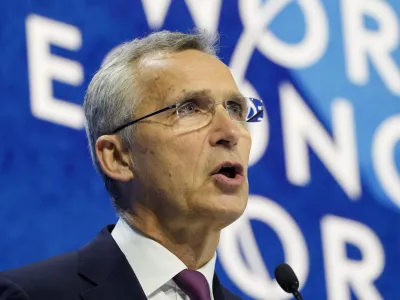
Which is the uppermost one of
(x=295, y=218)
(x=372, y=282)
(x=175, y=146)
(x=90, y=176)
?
(x=175, y=146)

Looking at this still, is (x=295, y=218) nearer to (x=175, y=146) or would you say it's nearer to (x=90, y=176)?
(x=90, y=176)

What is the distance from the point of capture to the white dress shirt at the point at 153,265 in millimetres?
1644

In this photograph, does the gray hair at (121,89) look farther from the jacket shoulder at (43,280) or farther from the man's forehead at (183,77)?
the jacket shoulder at (43,280)

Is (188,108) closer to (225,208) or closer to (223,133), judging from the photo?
(223,133)

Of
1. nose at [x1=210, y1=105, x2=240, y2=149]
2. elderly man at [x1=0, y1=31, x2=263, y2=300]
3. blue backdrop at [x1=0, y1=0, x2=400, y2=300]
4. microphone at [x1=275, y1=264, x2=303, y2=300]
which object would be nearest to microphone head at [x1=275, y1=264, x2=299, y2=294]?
microphone at [x1=275, y1=264, x2=303, y2=300]

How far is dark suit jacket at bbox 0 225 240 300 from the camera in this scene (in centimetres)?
154

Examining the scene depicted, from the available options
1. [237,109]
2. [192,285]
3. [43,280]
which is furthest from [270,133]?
[43,280]

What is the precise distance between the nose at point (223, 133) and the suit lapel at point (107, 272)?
11.4 inches

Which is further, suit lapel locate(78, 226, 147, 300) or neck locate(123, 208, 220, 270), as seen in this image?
neck locate(123, 208, 220, 270)

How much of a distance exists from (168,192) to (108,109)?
23 centimetres

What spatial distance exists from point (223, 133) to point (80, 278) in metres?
0.39

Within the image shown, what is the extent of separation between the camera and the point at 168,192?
5.58 feet

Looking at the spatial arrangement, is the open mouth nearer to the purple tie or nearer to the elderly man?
the elderly man

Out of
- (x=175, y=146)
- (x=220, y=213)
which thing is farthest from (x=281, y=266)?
(x=175, y=146)
